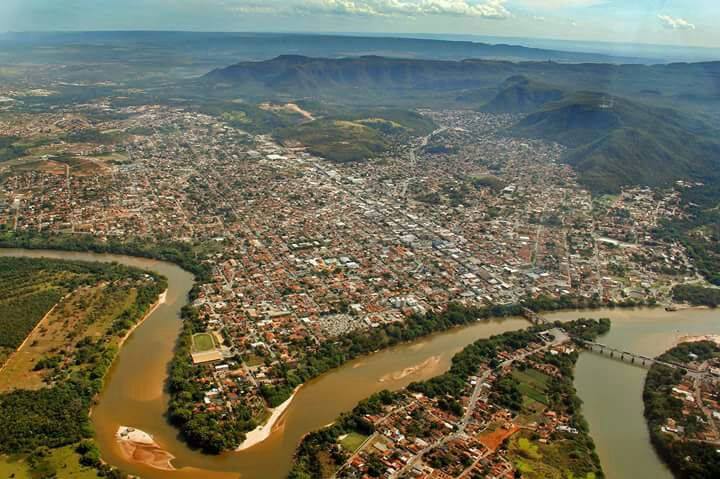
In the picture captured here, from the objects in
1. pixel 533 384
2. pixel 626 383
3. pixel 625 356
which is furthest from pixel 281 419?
pixel 625 356

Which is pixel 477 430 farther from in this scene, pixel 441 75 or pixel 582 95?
pixel 441 75

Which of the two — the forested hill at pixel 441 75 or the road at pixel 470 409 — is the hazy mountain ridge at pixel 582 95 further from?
the road at pixel 470 409

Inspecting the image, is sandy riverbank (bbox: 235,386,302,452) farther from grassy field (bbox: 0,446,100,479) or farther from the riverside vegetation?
grassy field (bbox: 0,446,100,479)

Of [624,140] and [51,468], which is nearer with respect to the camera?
[51,468]

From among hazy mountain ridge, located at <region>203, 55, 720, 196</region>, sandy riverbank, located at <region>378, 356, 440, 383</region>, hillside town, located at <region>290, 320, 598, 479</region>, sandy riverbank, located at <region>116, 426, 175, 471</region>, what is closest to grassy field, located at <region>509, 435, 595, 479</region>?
hillside town, located at <region>290, 320, 598, 479</region>

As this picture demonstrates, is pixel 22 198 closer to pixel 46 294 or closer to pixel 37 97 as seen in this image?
pixel 46 294

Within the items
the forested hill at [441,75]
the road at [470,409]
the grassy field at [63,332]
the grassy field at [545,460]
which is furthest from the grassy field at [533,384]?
the forested hill at [441,75]

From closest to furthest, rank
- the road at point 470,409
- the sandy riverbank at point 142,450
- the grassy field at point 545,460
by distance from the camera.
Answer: the grassy field at point 545,460 → the road at point 470,409 → the sandy riverbank at point 142,450
